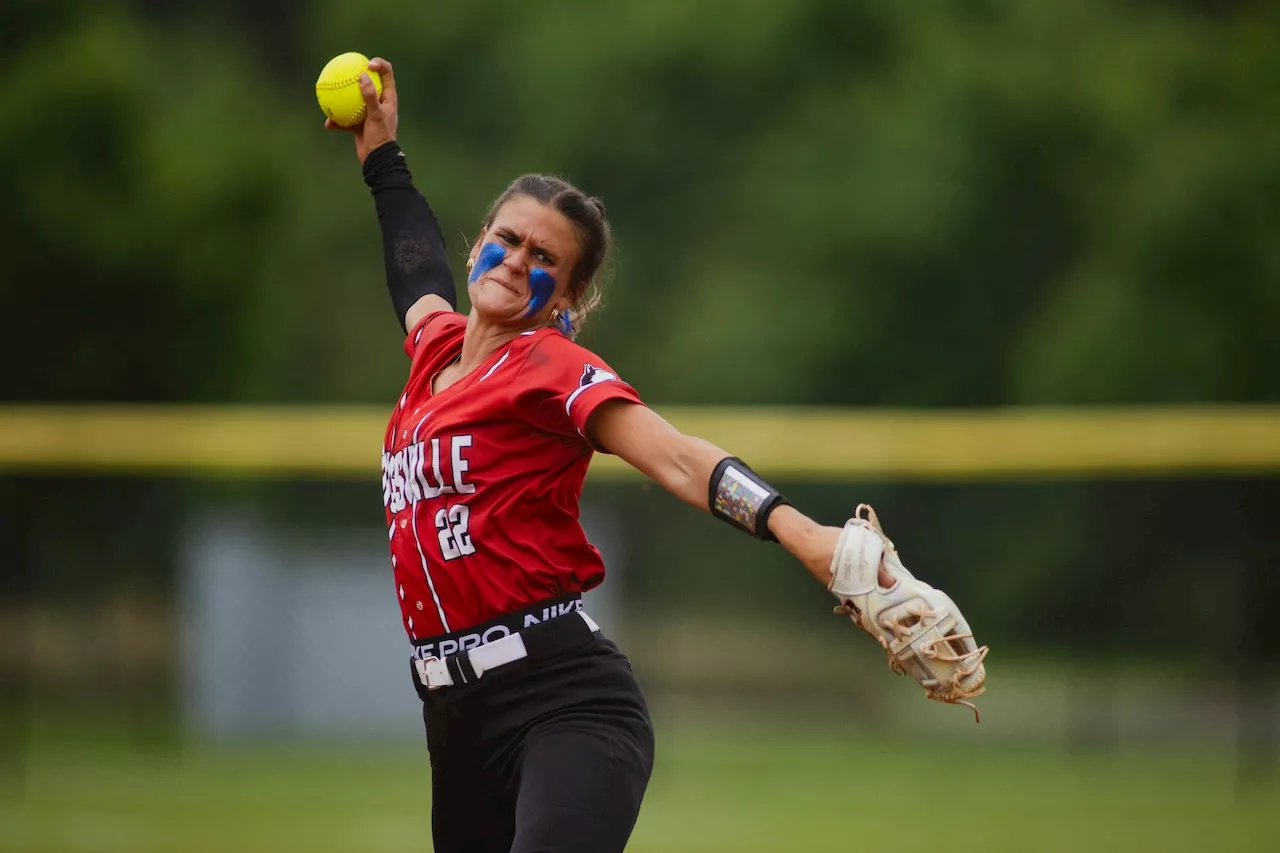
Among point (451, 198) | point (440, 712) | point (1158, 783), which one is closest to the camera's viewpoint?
point (440, 712)

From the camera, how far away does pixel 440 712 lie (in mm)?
3145

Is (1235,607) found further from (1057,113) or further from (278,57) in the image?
(278,57)

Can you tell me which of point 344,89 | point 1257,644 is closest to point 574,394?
point 344,89

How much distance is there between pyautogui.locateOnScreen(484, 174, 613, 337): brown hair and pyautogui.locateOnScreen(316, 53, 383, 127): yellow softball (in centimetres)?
65

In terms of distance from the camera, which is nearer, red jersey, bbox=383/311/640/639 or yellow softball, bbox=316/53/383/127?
red jersey, bbox=383/311/640/639

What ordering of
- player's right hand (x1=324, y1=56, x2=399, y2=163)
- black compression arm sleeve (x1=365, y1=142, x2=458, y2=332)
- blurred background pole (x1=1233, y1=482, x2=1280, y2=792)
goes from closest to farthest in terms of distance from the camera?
black compression arm sleeve (x1=365, y1=142, x2=458, y2=332)
player's right hand (x1=324, y1=56, x2=399, y2=163)
blurred background pole (x1=1233, y1=482, x2=1280, y2=792)

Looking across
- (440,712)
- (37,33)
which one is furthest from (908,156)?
(440,712)

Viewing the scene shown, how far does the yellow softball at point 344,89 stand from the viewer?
151 inches

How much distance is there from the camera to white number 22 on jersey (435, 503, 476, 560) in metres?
3.03

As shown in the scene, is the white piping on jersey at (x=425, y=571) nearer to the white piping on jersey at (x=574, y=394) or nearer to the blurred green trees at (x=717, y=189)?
the white piping on jersey at (x=574, y=394)

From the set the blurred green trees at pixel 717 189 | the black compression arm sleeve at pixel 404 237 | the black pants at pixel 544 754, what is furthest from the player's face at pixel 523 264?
the blurred green trees at pixel 717 189

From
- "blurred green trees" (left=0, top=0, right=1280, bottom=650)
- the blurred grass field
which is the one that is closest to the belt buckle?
the blurred grass field

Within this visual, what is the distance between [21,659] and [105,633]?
1.32 feet

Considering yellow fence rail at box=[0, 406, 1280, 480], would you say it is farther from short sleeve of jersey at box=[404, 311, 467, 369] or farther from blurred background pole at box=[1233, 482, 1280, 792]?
short sleeve of jersey at box=[404, 311, 467, 369]
